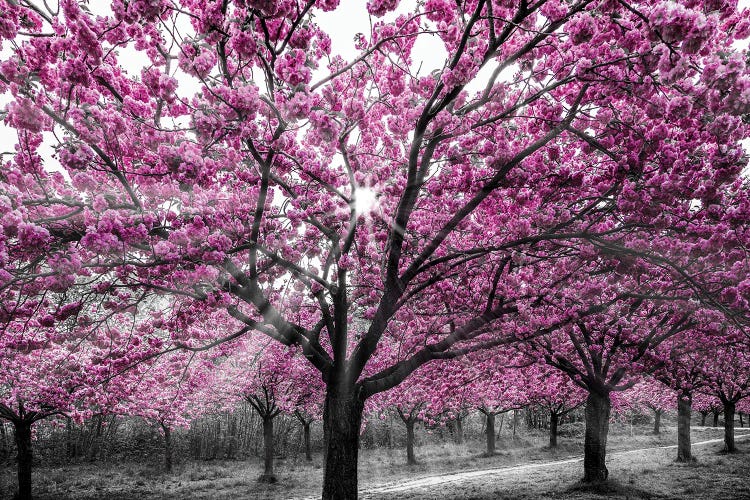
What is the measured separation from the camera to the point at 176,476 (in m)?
19.0

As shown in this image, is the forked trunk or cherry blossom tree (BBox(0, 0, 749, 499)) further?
the forked trunk

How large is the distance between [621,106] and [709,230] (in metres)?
2.08

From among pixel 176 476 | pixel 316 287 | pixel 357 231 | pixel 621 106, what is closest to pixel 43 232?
pixel 316 287

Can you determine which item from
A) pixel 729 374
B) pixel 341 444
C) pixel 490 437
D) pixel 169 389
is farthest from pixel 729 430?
pixel 169 389

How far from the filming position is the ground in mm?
11094

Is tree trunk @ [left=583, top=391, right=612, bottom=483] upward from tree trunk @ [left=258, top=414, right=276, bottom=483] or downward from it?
upward

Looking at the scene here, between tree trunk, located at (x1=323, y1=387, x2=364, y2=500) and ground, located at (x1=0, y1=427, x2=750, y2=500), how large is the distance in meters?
5.81

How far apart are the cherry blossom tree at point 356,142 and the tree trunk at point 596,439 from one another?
18.0ft

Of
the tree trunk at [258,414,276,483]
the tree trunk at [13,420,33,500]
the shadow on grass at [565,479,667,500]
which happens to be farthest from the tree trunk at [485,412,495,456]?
the tree trunk at [13,420,33,500]

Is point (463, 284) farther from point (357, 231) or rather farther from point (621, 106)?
point (621, 106)

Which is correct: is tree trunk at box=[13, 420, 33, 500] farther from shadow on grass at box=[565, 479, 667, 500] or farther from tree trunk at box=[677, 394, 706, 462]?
tree trunk at box=[677, 394, 706, 462]

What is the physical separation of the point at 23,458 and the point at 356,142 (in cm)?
1458

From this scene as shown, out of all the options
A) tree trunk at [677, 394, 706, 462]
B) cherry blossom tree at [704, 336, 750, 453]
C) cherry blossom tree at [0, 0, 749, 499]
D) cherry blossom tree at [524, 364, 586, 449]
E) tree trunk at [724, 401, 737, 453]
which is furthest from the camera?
tree trunk at [724, 401, 737, 453]

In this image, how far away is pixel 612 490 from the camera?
34.9 ft
